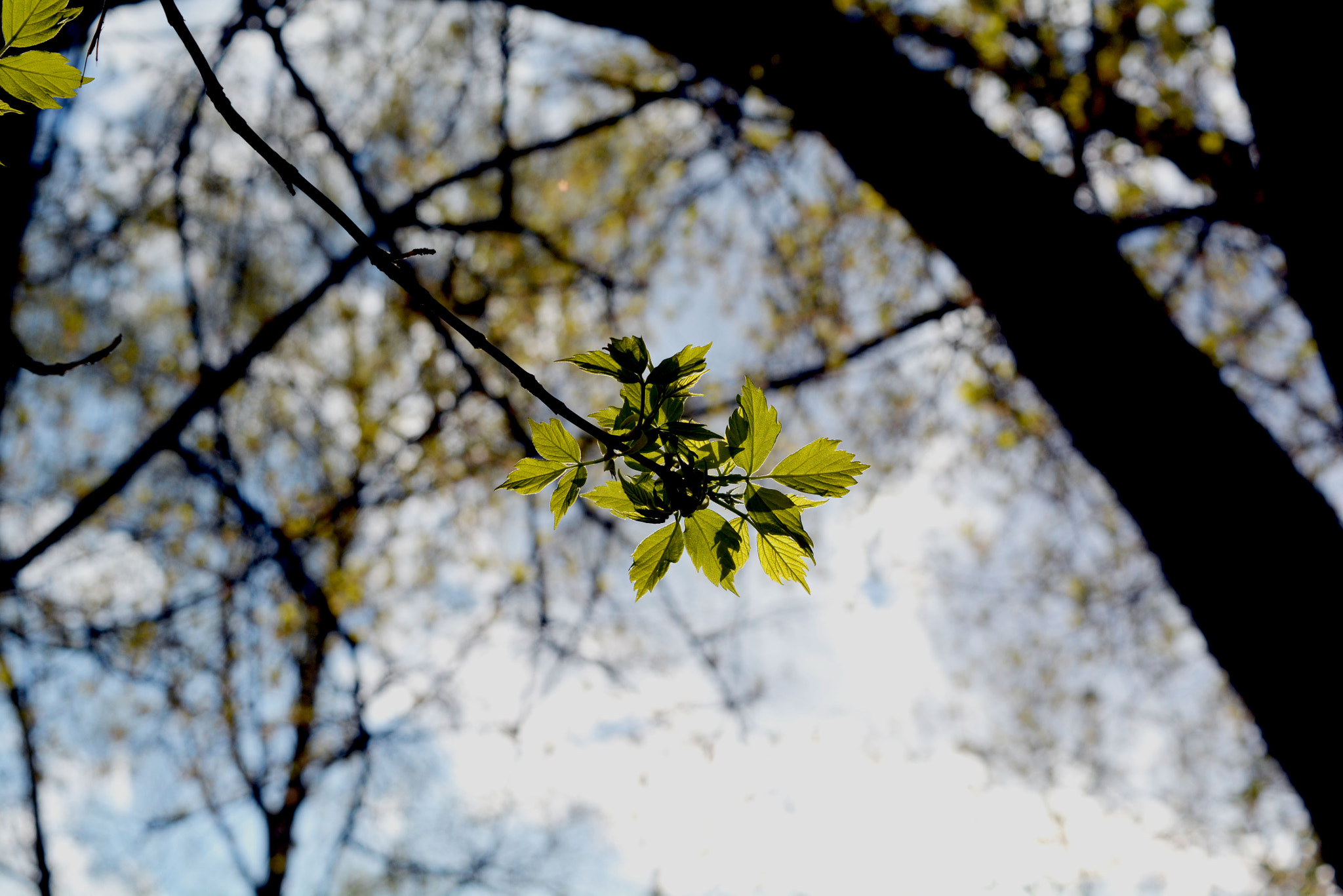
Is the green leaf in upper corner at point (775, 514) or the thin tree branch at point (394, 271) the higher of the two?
A: the thin tree branch at point (394, 271)

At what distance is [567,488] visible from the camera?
807 millimetres

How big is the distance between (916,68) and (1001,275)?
90 centimetres

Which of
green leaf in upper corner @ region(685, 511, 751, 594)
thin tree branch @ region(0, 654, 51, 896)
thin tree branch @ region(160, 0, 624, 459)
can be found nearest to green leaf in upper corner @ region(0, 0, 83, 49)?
thin tree branch @ region(160, 0, 624, 459)

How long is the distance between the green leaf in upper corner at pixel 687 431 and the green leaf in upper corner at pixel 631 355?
2.4 inches

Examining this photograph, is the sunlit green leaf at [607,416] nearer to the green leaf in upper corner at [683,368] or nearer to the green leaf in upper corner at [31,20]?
the green leaf in upper corner at [683,368]

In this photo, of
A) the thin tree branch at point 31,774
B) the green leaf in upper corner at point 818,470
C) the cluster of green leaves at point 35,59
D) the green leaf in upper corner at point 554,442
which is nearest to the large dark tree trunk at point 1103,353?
the green leaf in upper corner at point 818,470

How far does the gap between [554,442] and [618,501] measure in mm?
97

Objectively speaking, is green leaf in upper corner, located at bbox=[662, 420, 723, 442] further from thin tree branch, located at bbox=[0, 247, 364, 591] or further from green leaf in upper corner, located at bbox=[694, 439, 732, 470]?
thin tree branch, located at bbox=[0, 247, 364, 591]

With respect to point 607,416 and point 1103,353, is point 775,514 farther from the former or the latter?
point 1103,353

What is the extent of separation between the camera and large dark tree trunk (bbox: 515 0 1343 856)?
6.41 feet

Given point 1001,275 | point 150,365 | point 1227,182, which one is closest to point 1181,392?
point 1001,275

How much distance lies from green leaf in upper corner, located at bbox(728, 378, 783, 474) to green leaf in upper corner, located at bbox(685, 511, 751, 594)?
68 millimetres

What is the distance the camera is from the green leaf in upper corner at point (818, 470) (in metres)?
0.81

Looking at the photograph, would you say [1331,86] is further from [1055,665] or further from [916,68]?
[1055,665]
